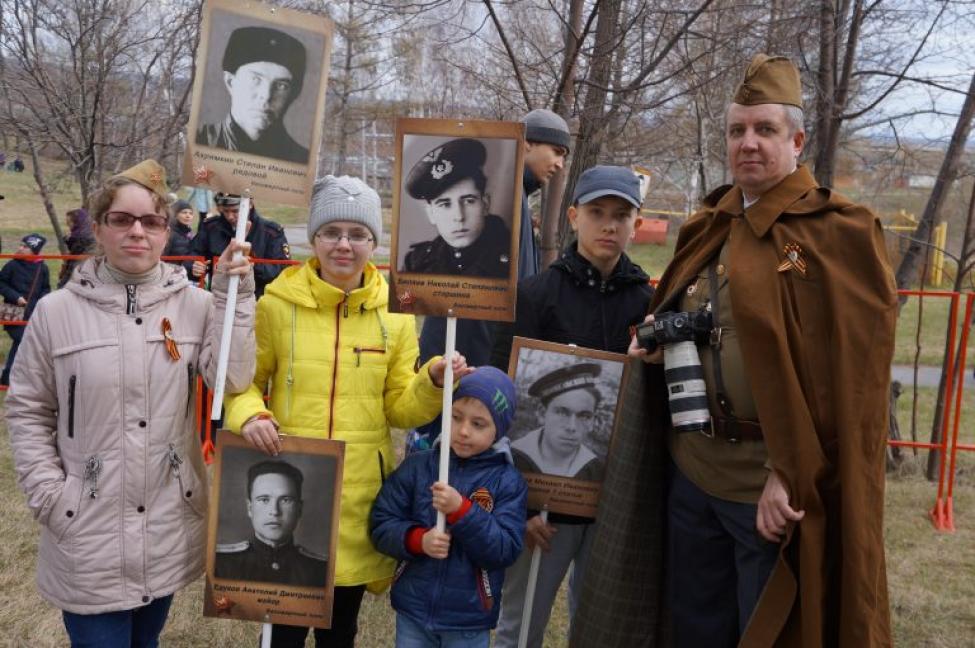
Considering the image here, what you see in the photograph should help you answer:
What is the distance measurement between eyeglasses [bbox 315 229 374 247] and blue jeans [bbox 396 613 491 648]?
4.29 ft

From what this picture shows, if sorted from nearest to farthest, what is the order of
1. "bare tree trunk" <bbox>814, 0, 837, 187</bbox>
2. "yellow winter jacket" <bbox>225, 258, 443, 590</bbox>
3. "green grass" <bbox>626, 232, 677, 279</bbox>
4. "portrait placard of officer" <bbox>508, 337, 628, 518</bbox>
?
"yellow winter jacket" <bbox>225, 258, 443, 590</bbox> < "portrait placard of officer" <bbox>508, 337, 628, 518</bbox> < "bare tree trunk" <bbox>814, 0, 837, 187</bbox> < "green grass" <bbox>626, 232, 677, 279</bbox>

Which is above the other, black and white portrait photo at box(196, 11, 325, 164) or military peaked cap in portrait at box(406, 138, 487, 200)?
black and white portrait photo at box(196, 11, 325, 164)

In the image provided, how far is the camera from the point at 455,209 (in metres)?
2.82

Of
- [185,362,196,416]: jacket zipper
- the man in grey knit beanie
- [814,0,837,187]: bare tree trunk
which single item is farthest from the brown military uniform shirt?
[814,0,837,187]: bare tree trunk

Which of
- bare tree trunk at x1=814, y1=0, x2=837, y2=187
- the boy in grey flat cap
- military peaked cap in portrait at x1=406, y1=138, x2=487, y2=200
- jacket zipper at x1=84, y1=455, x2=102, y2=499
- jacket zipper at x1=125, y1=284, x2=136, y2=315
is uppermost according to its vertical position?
bare tree trunk at x1=814, y1=0, x2=837, y2=187

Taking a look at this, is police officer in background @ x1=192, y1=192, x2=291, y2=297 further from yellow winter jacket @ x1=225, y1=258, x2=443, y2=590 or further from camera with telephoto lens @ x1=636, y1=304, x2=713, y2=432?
camera with telephoto lens @ x1=636, y1=304, x2=713, y2=432

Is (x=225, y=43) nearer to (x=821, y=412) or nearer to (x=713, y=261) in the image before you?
(x=713, y=261)

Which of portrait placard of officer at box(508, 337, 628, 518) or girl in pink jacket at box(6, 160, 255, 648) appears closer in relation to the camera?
girl in pink jacket at box(6, 160, 255, 648)

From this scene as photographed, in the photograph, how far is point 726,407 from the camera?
270 cm

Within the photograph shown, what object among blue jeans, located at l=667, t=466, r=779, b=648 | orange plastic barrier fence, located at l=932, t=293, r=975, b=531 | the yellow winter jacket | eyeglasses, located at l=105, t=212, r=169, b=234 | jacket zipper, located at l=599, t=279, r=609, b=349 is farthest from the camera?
orange plastic barrier fence, located at l=932, t=293, r=975, b=531

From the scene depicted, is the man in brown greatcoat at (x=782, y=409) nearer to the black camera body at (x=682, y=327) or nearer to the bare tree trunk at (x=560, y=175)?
the black camera body at (x=682, y=327)

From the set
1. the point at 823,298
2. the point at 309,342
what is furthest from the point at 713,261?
the point at 309,342

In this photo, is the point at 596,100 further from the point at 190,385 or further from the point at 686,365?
the point at 190,385

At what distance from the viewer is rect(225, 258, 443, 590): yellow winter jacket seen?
285 cm
